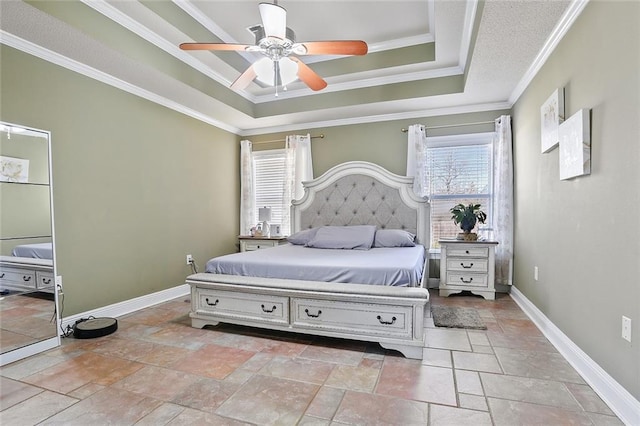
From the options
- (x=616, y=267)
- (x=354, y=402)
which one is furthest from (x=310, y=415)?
(x=616, y=267)

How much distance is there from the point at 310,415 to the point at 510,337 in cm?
192

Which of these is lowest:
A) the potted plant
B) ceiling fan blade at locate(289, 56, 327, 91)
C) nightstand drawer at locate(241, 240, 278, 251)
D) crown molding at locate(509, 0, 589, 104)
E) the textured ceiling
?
nightstand drawer at locate(241, 240, 278, 251)

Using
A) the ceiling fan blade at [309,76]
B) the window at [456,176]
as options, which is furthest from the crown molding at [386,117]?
the ceiling fan blade at [309,76]

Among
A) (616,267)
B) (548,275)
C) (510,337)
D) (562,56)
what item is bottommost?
(510,337)

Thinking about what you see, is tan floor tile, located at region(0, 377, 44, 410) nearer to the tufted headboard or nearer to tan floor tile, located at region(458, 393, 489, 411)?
tan floor tile, located at region(458, 393, 489, 411)

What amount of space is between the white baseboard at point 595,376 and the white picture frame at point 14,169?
4147 mm

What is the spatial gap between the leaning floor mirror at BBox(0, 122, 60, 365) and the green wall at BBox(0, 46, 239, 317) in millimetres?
215

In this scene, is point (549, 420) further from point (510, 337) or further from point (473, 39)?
point (473, 39)

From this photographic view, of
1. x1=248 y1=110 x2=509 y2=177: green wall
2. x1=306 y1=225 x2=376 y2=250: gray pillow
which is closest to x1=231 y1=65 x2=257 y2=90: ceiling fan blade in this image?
x1=306 y1=225 x2=376 y2=250: gray pillow

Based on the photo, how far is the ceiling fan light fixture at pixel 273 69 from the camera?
104 inches

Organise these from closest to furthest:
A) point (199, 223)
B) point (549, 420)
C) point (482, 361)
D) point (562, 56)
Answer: point (549, 420) < point (482, 361) < point (562, 56) < point (199, 223)

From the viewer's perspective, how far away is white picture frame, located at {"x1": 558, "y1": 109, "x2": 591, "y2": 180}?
79.4 inches

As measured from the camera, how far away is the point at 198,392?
192 cm

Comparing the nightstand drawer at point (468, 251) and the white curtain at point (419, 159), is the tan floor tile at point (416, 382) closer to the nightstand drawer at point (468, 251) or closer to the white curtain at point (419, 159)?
the nightstand drawer at point (468, 251)
